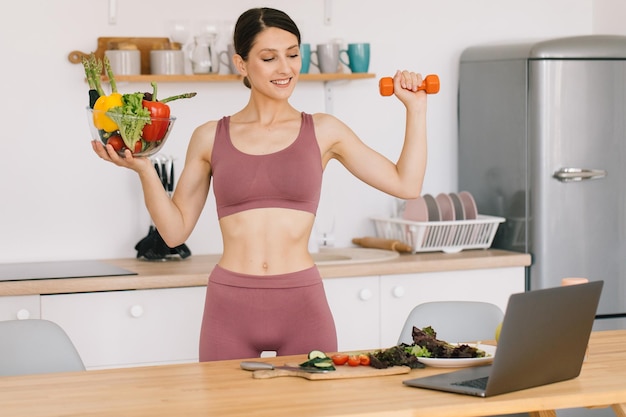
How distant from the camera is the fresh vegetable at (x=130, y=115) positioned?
2.26 m

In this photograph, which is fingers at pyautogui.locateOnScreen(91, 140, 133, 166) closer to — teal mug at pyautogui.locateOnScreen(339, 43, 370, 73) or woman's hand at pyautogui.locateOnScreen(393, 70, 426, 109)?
woman's hand at pyautogui.locateOnScreen(393, 70, 426, 109)

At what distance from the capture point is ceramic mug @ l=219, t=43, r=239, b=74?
398cm

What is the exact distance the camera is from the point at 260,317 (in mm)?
2648

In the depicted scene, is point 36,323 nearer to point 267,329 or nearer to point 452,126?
point 267,329

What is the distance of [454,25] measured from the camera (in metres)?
4.43

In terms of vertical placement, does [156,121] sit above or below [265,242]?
above

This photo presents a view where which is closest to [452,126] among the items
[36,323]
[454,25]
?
[454,25]

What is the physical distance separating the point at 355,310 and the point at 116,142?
1626 mm

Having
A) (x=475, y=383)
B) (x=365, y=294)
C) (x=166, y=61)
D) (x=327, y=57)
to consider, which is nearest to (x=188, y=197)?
(x=475, y=383)

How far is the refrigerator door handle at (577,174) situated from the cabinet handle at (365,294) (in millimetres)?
870

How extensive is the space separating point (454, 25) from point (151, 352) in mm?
1921

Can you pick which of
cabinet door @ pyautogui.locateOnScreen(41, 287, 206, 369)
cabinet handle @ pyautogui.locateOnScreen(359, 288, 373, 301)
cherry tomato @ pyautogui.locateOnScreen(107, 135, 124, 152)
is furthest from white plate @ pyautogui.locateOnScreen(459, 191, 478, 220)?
cherry tomato @ pyautogui.locateOnScreen(107, 135, 124, 152)

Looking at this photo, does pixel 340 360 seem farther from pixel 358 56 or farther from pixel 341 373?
pixel 358 56

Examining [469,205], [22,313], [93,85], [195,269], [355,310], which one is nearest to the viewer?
[93,85]
